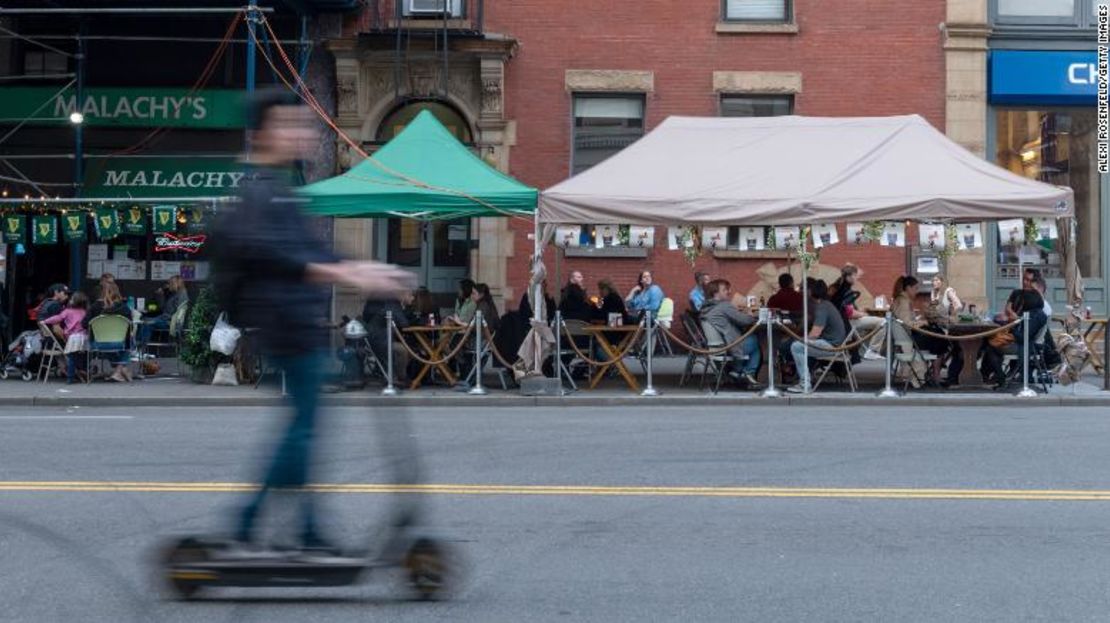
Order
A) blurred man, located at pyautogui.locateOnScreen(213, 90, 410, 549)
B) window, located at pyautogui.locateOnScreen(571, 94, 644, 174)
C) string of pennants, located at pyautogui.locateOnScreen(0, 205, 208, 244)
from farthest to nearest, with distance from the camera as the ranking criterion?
window, located at pyautogui.locateOnScreen(571, 94, 644, 174) < string of pennants, located at pyautogui.locateOnScreen(0, 205, 208, 244) < blurred man, located at pyautogui.locateOnScreen(213, 90, 410, 549)

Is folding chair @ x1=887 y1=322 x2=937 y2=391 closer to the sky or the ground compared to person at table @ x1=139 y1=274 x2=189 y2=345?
closer to the ground

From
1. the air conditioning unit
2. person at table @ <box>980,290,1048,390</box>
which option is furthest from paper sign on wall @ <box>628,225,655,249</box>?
the air conditioning unit

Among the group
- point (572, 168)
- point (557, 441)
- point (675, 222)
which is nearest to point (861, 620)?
point (557, 441)

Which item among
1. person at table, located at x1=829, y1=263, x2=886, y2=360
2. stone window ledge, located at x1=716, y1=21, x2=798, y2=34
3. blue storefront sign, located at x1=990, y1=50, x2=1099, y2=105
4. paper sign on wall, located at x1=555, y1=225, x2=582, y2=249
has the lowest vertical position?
person at table, located at x1=829, y1=263, x2=886, y2=360

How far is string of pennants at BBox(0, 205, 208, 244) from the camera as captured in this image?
18995 millimetres

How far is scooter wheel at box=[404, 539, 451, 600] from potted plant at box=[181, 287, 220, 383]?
13143mm

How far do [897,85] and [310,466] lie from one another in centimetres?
1915

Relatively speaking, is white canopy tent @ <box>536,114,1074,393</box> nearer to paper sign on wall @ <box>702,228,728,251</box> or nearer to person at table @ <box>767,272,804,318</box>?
paper sign on wall @ <box>702,228,728,251</box>

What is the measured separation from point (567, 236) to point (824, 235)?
3.18m

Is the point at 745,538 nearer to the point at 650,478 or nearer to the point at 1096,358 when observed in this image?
the point at 650,478

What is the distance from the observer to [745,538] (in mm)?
7656

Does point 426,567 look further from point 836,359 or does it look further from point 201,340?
point 201,340

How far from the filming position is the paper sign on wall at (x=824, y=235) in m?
17.4

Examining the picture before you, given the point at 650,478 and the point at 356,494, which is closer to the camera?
the point at 356,494
